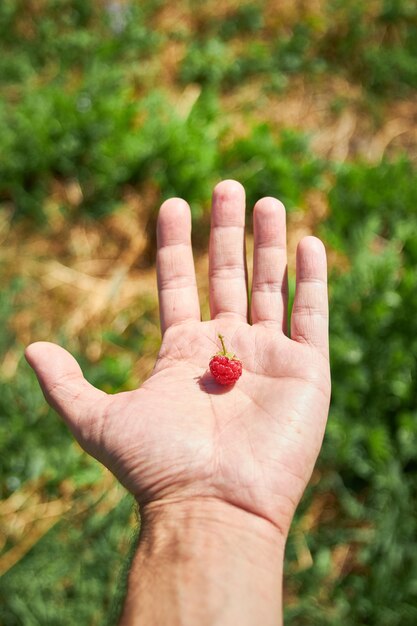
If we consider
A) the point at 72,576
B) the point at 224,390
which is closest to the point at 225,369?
the point at 224,390

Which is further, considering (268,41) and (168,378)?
(268,41)

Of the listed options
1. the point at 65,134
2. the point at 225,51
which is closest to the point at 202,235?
the point at 65,134

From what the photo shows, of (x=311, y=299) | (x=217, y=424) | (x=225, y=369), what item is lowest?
(x=217, y=424)

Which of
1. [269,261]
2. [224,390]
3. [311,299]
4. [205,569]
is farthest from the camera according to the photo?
[269,261]

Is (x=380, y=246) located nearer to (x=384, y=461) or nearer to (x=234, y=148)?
(x=234, y=148)

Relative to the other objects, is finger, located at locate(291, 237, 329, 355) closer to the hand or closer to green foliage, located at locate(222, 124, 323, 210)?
the hand

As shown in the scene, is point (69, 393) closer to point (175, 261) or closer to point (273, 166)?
point (175, 261)

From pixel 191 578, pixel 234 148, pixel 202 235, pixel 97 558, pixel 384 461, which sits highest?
pixel 234 148
